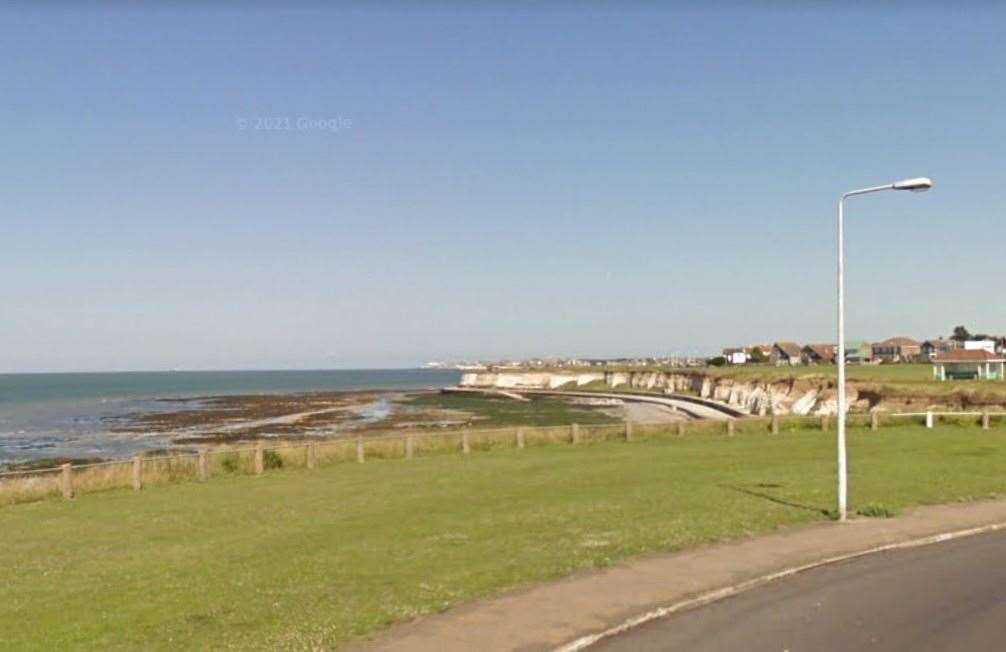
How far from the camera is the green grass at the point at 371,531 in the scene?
1096cm

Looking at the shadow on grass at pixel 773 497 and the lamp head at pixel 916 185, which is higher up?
the lamp head at pixel 916 185

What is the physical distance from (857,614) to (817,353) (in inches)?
7276

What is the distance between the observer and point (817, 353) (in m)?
184

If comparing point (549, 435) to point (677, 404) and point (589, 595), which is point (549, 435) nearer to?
point (589, 595)

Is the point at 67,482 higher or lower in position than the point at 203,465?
lower

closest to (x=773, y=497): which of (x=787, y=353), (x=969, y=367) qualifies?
(x=969, y=367)

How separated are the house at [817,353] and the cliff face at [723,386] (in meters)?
44.0

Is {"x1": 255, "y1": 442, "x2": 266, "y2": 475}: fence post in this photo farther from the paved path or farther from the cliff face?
the paved path

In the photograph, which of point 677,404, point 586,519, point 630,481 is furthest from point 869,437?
point 677,404

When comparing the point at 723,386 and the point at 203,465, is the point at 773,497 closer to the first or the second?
the point at 203,465

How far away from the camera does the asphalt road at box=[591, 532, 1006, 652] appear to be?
9.50 meters

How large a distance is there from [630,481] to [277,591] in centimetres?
1315

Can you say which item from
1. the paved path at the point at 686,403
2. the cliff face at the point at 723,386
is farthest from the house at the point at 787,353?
the paved path at the point at 686,403

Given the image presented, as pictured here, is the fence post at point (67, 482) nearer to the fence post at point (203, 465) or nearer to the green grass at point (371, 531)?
the green grass at point (371, 531)
